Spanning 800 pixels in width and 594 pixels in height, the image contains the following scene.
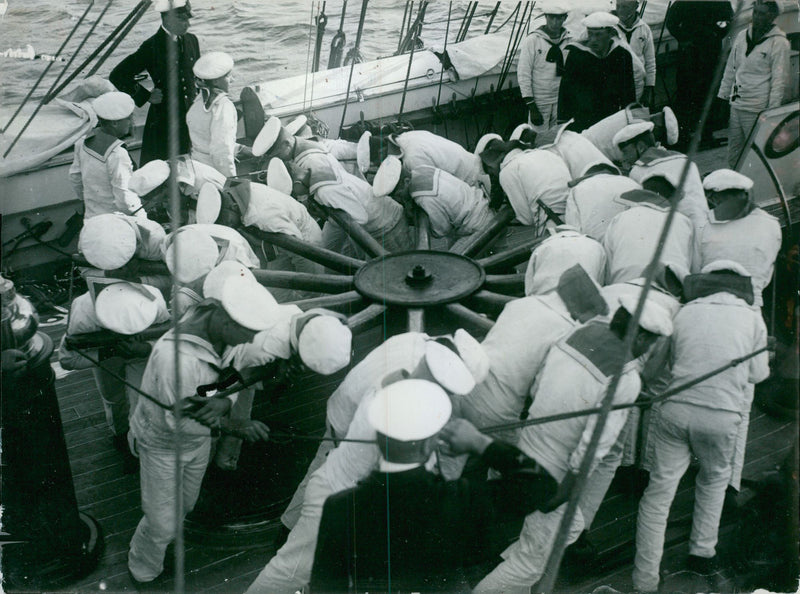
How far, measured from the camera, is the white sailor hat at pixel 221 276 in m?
3.88

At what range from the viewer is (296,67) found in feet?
39.0

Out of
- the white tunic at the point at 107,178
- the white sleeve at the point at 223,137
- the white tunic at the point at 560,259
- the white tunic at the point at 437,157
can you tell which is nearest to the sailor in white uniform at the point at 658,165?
the white tunic at the point at 560,259

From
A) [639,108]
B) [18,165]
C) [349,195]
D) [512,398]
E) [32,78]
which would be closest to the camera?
[512,398]

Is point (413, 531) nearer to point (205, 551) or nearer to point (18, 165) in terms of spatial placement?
point (205, 551)

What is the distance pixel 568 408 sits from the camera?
3.45m

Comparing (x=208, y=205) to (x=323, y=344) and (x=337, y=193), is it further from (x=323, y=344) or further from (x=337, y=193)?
(x=323, y=344)

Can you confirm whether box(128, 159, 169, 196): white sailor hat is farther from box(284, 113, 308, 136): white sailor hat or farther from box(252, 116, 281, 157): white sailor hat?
box(284, 113, 308, 136): white sailor hat

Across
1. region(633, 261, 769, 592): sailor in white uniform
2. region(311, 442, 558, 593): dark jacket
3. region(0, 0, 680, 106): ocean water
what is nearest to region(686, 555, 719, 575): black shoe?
region(633, 261, 769, 592): sailor in white uniform

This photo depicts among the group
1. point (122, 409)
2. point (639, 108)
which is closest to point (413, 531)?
point (122, 409)

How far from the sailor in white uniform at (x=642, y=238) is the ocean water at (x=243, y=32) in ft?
16.6

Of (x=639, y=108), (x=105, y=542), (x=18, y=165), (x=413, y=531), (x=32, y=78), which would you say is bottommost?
(x=32, y=78)

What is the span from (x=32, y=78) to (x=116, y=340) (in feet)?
28.2

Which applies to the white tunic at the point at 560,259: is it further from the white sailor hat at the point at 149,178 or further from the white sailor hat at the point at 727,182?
the white sailor hat at the point at 149,178

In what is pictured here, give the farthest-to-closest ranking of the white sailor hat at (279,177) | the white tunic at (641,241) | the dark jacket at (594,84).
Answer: the dark jacket at (594,84) → the white sailor hat at (279,177) → the white tunic at (641,241)
